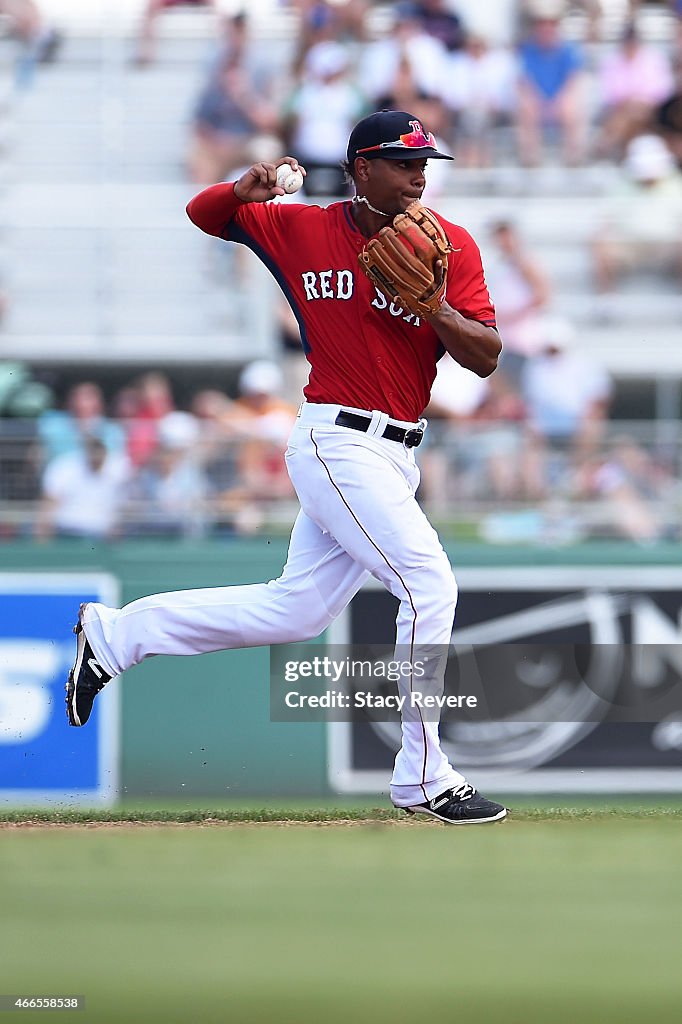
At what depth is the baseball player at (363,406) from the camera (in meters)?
4.71

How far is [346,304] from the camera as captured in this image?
4840 mm

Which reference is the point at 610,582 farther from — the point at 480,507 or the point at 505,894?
the point at 505,894

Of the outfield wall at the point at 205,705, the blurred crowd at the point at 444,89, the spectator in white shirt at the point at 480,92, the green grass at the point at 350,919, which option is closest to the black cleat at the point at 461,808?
the green grass at the point at 350,919

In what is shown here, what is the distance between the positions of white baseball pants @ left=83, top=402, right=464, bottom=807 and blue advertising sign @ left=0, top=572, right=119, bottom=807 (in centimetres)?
214

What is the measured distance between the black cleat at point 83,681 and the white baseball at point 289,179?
1.67 m

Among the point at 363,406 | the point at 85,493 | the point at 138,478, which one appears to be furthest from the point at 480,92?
the point at 363,406

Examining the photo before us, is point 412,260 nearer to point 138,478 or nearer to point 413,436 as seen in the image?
point 413,436

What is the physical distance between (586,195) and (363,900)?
6682 millimetres

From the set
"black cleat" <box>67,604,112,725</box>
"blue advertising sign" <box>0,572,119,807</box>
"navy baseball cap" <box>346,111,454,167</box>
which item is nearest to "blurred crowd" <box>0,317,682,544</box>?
"blue advertising sign" <box>0,572,119,807</box>

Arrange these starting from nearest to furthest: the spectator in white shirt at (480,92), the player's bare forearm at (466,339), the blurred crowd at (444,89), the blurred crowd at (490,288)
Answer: the player's bare forearm at (466,339)
the blurred crowd at (490,288)
the blurred crowd at (444,89)
the spectator in white shirt at (480,92)

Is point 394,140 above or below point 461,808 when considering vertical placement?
above

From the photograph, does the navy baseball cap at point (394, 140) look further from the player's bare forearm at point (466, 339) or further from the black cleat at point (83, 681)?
the black cleat at point (83, 681)

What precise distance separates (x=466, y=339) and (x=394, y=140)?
64cm

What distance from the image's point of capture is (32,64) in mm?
11453
